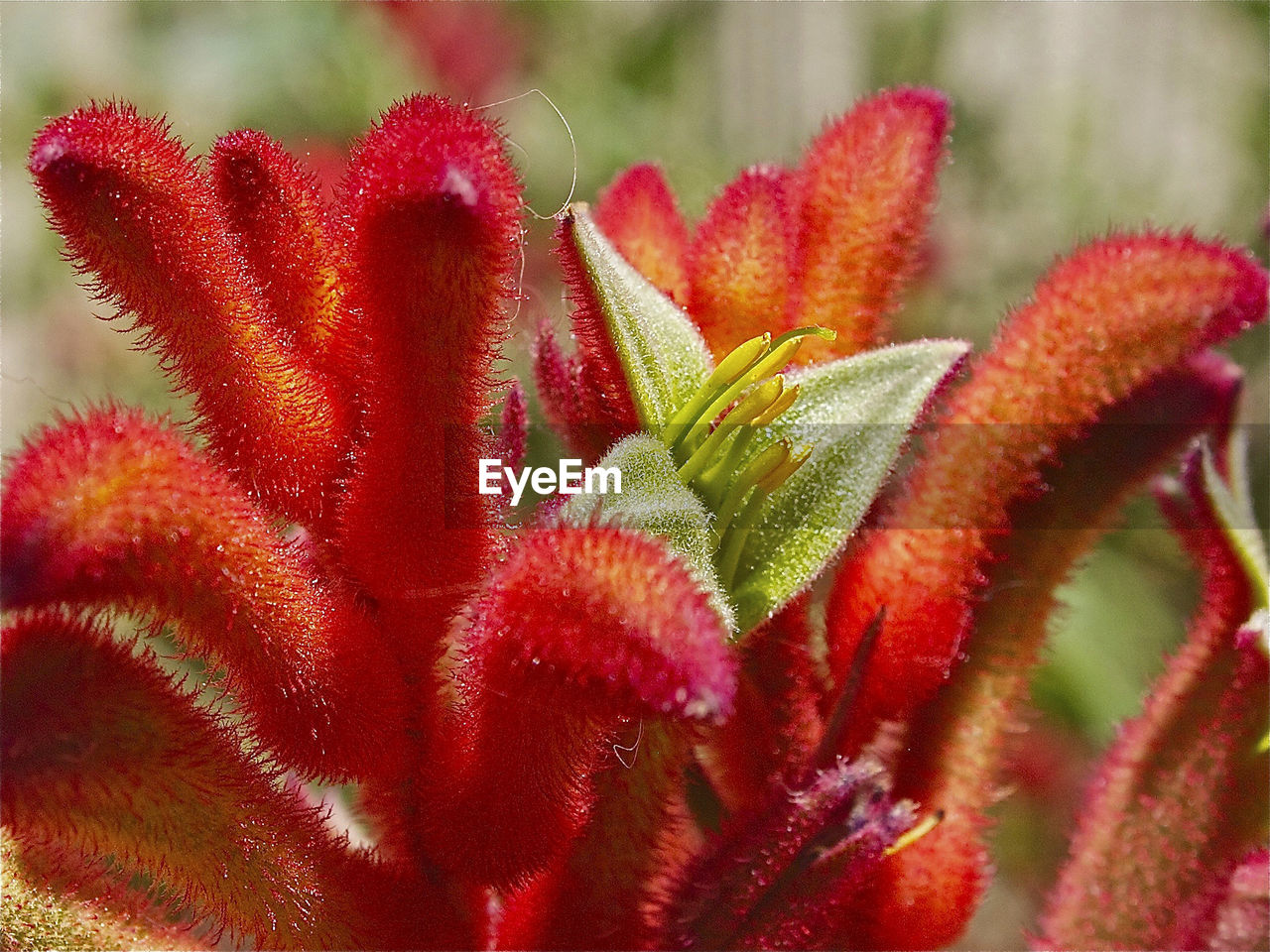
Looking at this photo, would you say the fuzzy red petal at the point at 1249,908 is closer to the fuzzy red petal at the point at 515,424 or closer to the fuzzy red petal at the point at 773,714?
the fuzzy red petal at the point at 773,714

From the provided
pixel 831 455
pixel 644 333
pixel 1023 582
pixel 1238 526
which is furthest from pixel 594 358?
pixel 1238 526

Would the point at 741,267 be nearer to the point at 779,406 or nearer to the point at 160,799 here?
the point at 779,406

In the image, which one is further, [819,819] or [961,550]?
[961,550]

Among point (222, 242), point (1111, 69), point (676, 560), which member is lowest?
point (1111, 69)

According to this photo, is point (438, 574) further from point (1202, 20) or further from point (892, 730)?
point (1202, 20)

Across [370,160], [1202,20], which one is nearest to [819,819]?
[370,160]

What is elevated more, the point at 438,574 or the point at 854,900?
the point at 438,574
